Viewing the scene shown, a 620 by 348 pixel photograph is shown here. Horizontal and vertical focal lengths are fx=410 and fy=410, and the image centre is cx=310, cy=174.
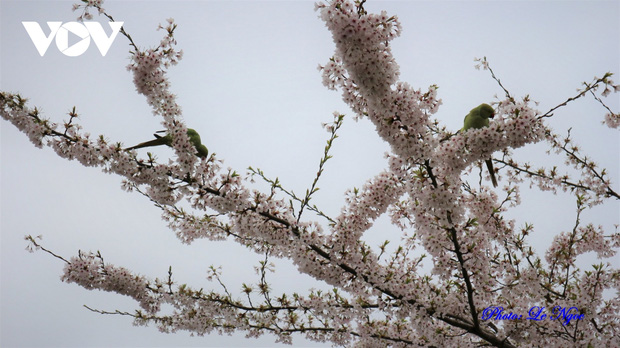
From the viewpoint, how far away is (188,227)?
19.0 ft

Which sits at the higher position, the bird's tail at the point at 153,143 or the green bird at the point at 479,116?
the green bird at the point at 479,116

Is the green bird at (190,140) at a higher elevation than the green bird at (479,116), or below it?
below

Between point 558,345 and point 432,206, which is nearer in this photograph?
point 432,206

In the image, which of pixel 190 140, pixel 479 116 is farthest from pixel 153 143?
pixel 479 116

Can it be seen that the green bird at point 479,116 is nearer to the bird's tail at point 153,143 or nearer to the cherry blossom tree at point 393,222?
the cherry blossom tree at point 393,222

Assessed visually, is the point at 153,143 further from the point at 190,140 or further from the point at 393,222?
the point at 393,222

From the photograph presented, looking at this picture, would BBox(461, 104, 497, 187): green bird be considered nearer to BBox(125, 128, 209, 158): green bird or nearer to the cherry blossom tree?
the cherry blossom tree

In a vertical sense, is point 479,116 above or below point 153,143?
above

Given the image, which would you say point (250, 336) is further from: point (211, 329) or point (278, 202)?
point (278, 202)

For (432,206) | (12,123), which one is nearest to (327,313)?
(432,206)

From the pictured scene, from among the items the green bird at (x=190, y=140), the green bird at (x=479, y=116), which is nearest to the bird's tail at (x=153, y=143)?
the green bird at (x=190, y=140)

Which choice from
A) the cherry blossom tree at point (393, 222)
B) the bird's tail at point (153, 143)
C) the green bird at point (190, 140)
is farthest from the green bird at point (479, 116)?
the bird's tail at point (153, 143)

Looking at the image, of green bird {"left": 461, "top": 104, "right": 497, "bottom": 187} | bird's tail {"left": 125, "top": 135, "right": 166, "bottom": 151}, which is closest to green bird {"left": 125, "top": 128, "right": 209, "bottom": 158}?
bird's tail {"left": 125, "top": 135, "right": 166, "bottom": 151}

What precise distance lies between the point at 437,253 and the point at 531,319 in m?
1.91
